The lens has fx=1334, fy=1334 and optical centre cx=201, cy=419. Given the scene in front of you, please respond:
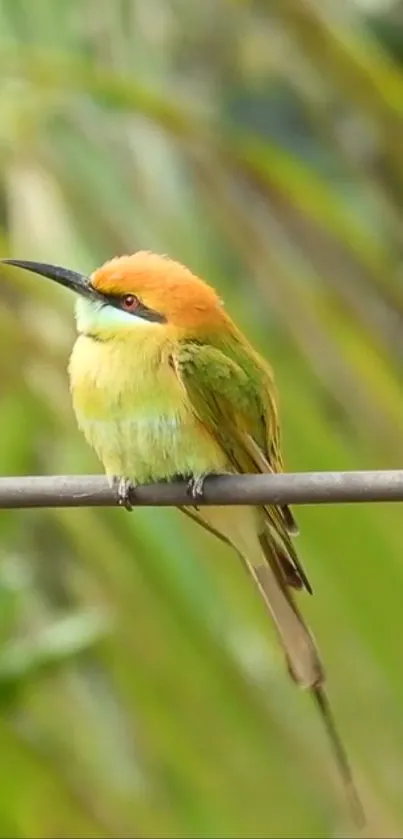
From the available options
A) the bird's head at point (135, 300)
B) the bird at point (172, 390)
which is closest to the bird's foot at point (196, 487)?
the bird at point (172, 390)

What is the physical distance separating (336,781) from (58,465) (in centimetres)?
46

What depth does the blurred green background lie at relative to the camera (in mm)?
1187

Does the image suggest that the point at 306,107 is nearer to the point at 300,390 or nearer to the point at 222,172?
the point at 222,172

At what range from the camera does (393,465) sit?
137 centimetres

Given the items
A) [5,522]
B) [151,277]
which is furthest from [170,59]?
[151,277]

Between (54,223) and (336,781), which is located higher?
(54,223)

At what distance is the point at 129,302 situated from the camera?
0.99 metres

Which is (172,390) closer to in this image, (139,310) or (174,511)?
(139,310)

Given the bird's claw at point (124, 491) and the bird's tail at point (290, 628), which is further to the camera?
the bird's tail at point (290, 628)

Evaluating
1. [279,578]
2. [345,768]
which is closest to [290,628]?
[279,578]

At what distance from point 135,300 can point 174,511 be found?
417mm

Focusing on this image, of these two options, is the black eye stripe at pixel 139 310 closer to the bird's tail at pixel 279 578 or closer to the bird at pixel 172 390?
the bird at pixel 172 390

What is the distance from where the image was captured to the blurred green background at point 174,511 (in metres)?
1.19

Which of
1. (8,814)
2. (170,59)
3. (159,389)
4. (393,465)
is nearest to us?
(159,389)
